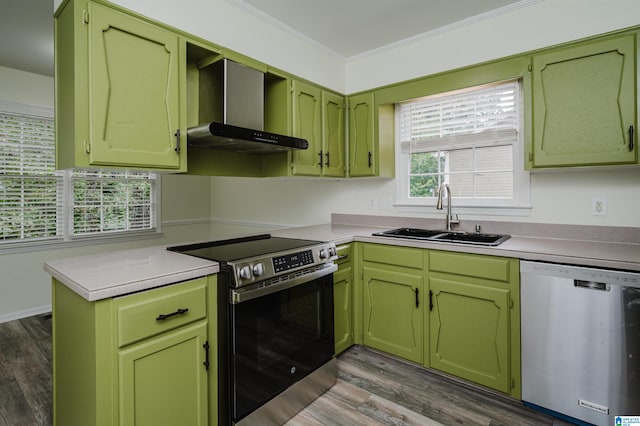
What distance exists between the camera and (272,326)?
1807 millimetres

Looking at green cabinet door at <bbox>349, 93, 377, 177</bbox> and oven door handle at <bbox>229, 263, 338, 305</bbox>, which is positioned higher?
green cabinet door at <bbox>349, 93, 377, 177</bbox>

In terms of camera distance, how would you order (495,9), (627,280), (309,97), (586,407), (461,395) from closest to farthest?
(627,280) → (586,407) → (461,395) → (495,9) → (309,97)

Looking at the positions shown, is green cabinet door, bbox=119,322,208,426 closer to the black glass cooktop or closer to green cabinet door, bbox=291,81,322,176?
the black glass cooktop

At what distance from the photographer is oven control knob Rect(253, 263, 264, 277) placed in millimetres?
1674

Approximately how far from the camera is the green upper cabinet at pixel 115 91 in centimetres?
160

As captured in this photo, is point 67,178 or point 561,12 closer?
point 561,12

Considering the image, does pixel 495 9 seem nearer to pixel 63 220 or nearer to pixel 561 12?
pixel 561 12

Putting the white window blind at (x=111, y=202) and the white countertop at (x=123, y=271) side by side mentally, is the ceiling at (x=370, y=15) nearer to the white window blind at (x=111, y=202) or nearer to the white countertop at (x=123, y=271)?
the white countertop at (x=123, y=271)

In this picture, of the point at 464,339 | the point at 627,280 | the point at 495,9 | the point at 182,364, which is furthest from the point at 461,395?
the point at 495,9

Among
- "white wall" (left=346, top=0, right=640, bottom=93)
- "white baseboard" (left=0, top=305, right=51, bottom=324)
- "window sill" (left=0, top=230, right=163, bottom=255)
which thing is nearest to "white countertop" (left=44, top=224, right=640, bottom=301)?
"white wall" (left=346, top=0, right=640, bottom=93)

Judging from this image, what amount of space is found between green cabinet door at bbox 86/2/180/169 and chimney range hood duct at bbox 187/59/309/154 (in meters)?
0.20

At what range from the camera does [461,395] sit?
6.89 feet

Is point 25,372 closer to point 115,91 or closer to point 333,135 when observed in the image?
point 115,91

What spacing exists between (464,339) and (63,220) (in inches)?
164
